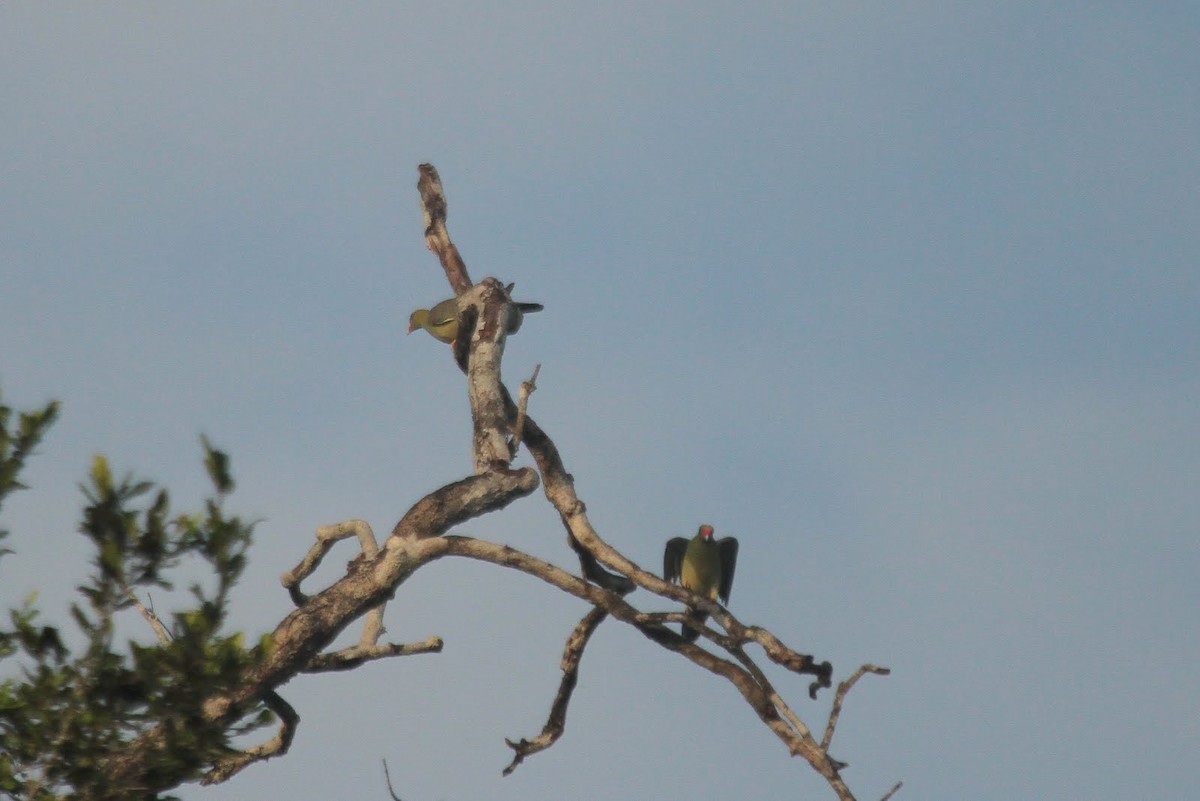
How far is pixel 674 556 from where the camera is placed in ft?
41.3

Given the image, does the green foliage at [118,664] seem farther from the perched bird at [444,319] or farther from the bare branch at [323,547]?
the perched bird at [444,319]

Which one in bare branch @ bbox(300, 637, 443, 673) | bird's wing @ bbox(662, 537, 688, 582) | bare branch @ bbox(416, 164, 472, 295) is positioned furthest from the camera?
Answer: bird's wing @ bbox(662, 537, 688, 582)

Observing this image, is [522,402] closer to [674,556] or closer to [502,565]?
[502,565]

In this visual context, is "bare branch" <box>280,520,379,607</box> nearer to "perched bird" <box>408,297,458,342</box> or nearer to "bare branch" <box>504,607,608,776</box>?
"bare branch" <box>504,607,608,776</box>

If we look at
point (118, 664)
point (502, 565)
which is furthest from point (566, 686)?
point (118, 664)

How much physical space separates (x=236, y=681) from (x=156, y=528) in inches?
29.3

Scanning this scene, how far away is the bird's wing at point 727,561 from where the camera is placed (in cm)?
1313

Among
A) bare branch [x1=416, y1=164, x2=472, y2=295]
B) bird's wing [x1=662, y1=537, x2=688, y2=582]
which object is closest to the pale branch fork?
bare branch [x1=416, y1=164, x2=472, y2=295]

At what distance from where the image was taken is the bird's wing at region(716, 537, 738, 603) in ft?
43.1

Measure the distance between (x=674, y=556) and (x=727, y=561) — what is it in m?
0.83

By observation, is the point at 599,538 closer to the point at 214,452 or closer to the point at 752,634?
the point at 752,634

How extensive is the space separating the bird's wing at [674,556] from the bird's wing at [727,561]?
67 centimetres

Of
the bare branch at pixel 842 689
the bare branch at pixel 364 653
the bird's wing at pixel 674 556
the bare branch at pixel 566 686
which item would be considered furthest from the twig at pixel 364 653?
the bird's wing at pixel 674 556

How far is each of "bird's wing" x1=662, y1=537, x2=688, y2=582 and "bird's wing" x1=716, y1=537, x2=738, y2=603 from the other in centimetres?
67
